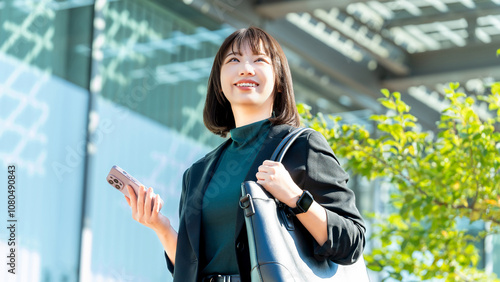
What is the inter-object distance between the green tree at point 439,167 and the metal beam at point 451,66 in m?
5.73

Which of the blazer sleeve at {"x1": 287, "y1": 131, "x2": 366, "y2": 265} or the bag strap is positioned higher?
the bag strap

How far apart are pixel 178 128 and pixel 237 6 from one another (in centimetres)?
174

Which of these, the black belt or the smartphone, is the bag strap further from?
the smartphone

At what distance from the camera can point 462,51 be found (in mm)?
9734

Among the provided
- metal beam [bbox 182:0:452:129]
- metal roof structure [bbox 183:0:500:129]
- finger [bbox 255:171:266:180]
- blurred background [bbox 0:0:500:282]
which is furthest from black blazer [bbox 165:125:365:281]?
metal roof structure [bbox 183:0:500:129]

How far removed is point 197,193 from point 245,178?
229mm

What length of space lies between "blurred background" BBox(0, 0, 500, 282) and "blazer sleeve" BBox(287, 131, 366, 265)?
3.88 m

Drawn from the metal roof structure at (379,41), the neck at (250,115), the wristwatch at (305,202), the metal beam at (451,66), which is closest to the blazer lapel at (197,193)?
the neck at (250,115)

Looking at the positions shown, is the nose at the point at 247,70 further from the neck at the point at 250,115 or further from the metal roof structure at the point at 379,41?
the metal roof structure at the point at 379,41

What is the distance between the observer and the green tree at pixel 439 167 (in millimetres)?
3643

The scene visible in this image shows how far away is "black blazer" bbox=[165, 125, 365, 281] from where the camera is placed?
1.74m

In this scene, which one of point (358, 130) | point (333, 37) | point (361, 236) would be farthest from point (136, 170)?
point (361, 236)

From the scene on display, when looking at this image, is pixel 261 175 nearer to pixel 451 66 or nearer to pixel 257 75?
pixel 257 75

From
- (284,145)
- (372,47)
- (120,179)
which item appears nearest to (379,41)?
(372,47)
